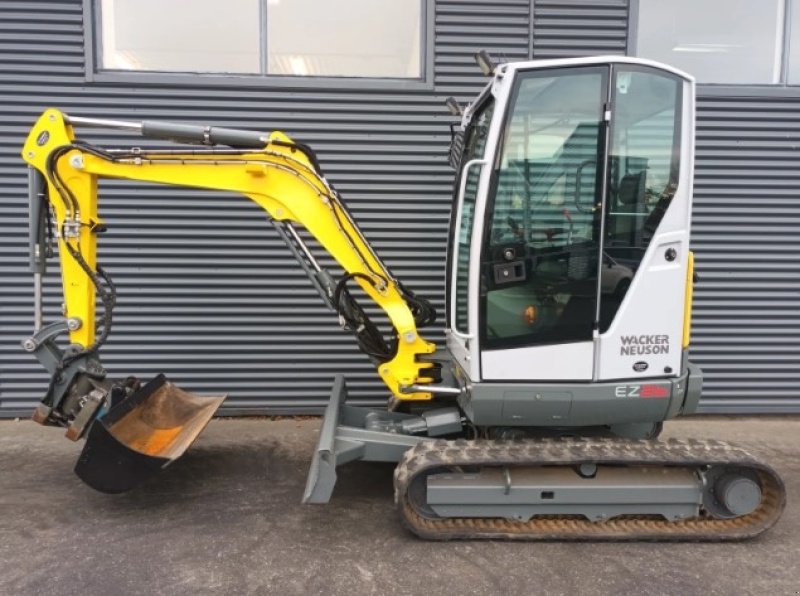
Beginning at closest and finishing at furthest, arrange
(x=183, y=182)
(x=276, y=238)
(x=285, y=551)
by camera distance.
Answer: (x=285, y=551)
(x=183, y=182)
(x=276, y=238)

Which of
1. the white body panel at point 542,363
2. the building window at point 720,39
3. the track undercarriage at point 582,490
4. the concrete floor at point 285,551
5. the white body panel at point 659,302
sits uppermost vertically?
the building window at point 720,39

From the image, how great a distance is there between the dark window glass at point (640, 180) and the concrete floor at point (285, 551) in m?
1.48

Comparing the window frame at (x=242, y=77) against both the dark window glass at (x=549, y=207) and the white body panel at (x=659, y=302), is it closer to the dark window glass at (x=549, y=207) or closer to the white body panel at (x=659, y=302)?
the dark window glass at (x=549, y=207)

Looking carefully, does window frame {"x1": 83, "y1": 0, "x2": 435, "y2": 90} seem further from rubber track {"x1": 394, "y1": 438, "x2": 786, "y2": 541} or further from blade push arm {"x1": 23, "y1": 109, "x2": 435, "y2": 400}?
rubber track {"x1": 394, "y1": 438, "x2": 786, "y2": 541}

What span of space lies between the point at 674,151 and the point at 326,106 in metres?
3.27

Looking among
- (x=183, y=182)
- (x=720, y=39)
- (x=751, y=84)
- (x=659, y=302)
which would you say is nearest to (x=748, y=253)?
(x=751, y=84)

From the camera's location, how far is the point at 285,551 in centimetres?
321

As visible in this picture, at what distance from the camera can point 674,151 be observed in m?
3.29

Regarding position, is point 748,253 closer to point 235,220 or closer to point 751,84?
point 751,84

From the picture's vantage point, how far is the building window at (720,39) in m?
5.73

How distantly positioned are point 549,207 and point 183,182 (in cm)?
226

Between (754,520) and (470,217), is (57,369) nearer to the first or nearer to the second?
(470,217)

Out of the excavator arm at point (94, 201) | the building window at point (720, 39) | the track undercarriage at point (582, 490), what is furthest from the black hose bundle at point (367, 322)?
the building window at point (720, 39)

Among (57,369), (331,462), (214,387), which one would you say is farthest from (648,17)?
(57,369)
